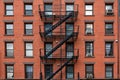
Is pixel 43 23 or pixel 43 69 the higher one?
pixel 43 23

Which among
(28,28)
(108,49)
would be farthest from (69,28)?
(108,49)

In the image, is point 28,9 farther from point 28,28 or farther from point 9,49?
point 9,49

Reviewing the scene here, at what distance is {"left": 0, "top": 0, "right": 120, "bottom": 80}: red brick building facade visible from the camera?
36.4 m

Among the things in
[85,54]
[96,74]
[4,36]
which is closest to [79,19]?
[85,54]

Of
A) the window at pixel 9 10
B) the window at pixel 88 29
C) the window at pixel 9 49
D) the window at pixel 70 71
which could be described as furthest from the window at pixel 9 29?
the window at pixel 88 29

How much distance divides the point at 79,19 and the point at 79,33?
182cm

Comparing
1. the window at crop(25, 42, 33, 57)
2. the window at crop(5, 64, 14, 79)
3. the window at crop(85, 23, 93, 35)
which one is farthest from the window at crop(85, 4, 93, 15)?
the window at crop(5, 64, 14, 79)

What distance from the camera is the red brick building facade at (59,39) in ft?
120

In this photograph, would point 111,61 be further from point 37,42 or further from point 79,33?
point 37,42

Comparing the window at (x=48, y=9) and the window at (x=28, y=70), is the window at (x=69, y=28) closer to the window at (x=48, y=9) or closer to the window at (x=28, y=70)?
the window at (x=48, y=9)

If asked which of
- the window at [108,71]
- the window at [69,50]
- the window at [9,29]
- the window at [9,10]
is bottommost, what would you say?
the window at [108,71]

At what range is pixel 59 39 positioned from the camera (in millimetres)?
36500

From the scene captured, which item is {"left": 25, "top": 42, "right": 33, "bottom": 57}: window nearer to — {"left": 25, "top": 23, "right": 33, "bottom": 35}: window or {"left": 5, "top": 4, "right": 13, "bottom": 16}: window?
{"left": 25, "top": 23, "right": 33, "bottom": 35}: window

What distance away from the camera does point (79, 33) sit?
1447 inches
